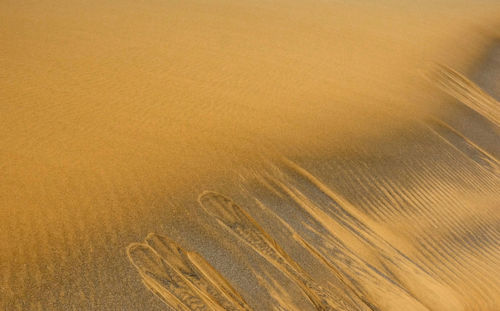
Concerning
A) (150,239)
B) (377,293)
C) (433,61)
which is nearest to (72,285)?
(150,239)

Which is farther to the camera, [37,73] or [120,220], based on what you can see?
[37,73]

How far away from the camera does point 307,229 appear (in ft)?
14.4

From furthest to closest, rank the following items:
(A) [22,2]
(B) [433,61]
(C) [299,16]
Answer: (C) [299,16]
(B) [433,61]
(A) [22,2]

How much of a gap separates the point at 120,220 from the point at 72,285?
731 mm

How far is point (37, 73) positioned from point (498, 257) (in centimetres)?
577

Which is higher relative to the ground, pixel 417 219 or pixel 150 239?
pixel 417 219

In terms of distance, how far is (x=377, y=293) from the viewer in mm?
3998

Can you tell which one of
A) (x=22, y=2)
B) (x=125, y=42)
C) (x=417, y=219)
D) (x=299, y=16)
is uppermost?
(x=299, y=16)

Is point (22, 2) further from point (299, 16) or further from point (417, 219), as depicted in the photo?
point (417, 219)

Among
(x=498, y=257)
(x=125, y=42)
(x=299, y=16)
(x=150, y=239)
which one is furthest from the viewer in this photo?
(x=299, y=16)

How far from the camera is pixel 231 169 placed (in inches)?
191

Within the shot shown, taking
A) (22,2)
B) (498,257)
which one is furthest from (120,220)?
(22,2)

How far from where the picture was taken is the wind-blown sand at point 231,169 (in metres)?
3.67

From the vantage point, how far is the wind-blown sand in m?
3.67
